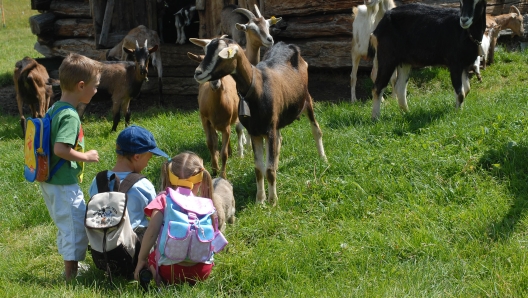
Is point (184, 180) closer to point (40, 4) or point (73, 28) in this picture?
point (73, 28)

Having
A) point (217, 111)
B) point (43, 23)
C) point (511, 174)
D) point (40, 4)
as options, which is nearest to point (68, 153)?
point (217, 111)

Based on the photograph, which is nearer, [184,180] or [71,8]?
[184,180]

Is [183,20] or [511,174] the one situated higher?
[511,174]

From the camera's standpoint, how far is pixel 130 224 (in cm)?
500

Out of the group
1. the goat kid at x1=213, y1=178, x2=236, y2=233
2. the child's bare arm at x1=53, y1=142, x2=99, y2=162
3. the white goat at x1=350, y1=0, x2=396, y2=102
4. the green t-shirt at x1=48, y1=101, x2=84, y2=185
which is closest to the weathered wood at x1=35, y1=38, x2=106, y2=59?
the white goat at x1=350, y1=0, x2=396, y2=102

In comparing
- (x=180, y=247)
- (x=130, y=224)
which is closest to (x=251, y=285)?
(x=180, y=247)

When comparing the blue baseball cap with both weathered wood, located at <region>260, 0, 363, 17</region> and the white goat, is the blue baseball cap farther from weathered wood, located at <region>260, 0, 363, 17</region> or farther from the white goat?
weathered wood, located at <region>260, 0, 363, 17</region>

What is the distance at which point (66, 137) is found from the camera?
4.68 meters

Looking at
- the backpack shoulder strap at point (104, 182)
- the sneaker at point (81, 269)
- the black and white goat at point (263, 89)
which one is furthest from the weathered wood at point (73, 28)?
the backpack shoulder strap at point (104, 182)

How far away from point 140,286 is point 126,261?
0.22 meters

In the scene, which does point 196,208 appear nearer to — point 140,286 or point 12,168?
point 140,286

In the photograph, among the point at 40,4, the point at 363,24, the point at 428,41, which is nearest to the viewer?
the point at 428,41

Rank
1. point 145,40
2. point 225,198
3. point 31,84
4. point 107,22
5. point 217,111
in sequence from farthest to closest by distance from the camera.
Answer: point 107,22
point 145,40
point 31,84
point 217,111
point 225,198

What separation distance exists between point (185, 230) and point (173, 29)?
44.8ft
